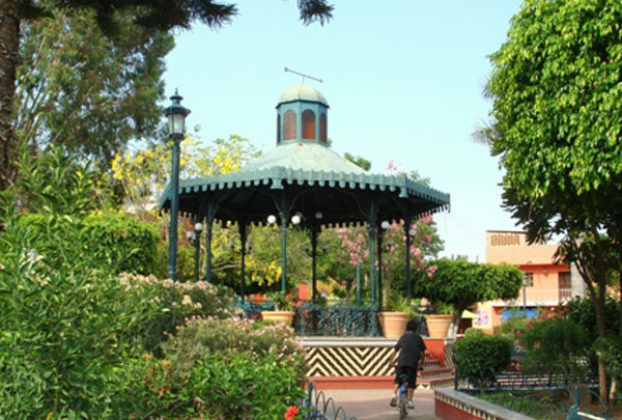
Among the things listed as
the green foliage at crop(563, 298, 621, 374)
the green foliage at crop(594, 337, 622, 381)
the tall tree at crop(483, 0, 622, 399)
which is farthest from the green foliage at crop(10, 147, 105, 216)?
the green foliage at crop(563, 298, 621, 374)

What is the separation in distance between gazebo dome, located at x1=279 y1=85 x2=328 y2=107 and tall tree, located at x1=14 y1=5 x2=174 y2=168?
35.7 feet

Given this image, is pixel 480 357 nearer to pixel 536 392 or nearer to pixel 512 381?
pixel 512 381

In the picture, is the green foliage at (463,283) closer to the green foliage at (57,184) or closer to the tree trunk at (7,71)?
the tree trunk at (7,71)

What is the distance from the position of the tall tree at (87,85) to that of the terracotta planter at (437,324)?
16165mm

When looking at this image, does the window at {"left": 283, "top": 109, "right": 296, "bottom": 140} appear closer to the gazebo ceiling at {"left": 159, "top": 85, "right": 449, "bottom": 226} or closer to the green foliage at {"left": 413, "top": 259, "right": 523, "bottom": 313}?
the gazebo ceiling at {"left": 159, "top": 85, "right": 449, "bottom": 226}

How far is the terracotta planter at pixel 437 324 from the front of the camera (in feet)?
54.8

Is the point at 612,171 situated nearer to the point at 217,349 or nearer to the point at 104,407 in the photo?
the point at 217,349

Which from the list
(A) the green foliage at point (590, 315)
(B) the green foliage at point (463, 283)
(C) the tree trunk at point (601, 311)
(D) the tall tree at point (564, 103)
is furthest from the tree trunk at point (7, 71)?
(B) the green foliage at point (463, 283)

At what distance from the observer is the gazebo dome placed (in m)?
17.9

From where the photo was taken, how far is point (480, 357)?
10555 millimetres

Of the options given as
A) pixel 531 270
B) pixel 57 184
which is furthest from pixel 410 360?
pixel 531 270

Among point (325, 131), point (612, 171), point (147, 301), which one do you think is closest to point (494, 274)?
point (325, 131)

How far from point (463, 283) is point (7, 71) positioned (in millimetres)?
19528

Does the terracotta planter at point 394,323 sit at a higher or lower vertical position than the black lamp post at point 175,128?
lower
